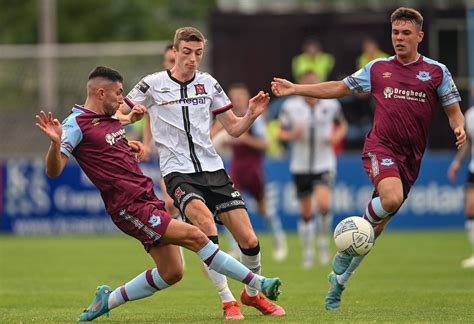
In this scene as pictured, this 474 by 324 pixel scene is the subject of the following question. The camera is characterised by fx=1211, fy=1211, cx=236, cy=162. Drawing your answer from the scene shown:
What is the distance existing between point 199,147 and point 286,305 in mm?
1872

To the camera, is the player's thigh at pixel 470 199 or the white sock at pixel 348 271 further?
the player's thigh at pixel 470 199

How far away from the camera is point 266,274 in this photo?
1606 cm

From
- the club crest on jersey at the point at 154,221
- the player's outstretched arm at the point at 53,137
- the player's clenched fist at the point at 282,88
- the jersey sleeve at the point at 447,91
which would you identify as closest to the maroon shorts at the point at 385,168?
the jersey sleeve at the point at 447,91

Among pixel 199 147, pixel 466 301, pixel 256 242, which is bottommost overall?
pixel 466 301

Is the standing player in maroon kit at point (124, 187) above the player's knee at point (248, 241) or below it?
above

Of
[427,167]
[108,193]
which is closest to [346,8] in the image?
[427,167]

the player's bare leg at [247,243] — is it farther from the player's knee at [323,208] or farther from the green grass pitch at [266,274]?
the player's knee at [323,208]

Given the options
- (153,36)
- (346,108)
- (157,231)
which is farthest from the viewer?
(153,36)

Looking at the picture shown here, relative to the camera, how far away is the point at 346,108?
26.9m

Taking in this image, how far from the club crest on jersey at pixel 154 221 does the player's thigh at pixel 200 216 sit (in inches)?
36.9

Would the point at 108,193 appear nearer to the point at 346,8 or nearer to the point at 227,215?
the point at 227,215

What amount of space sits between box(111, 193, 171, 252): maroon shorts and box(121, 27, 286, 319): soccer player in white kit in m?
0.91

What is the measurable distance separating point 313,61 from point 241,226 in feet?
52.6

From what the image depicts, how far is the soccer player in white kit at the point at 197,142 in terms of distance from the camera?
35.7 feet
